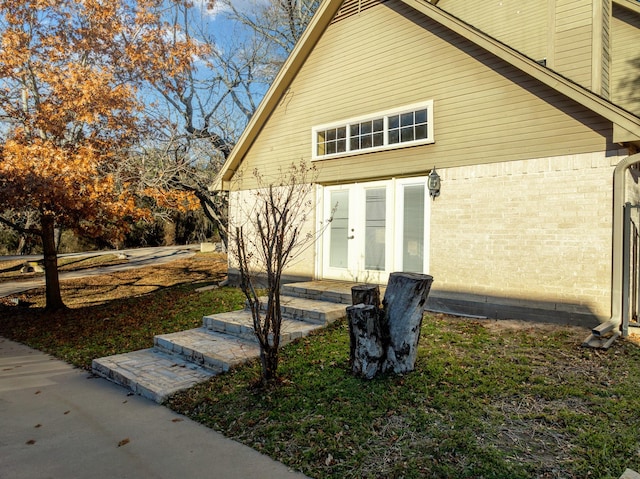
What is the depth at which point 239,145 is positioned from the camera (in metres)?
11.0

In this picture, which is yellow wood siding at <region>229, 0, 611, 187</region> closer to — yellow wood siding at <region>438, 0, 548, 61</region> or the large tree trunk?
yellow wood siding at <region>438, 0, 548, 61</region>

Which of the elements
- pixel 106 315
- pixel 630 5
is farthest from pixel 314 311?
pixel 630 5

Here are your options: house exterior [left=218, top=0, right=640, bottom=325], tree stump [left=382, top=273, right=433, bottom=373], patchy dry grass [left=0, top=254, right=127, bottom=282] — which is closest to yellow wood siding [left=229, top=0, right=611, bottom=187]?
house exterior [left=218, top=0, right=640, bottom=325]

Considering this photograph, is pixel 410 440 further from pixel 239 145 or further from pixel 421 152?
pixel 239 145

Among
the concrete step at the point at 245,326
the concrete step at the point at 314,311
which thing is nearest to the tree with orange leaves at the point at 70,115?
the concrete step at the point at 245,326

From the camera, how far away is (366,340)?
458cm

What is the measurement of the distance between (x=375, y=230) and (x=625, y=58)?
7.15 meters

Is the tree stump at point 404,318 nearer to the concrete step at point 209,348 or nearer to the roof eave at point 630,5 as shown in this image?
the concrete step at point 209,348

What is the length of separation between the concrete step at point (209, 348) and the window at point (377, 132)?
4.80m

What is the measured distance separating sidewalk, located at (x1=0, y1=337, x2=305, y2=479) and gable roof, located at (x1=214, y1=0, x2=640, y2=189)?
607 cm

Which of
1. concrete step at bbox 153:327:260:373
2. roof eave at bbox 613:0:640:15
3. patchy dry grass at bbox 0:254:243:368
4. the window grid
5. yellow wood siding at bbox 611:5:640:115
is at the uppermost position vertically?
roof eave at bbox 613:0:640:15

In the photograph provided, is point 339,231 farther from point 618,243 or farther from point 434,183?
point 618,243

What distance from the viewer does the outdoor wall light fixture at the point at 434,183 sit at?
755cm

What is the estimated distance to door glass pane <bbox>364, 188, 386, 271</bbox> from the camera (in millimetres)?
8594
